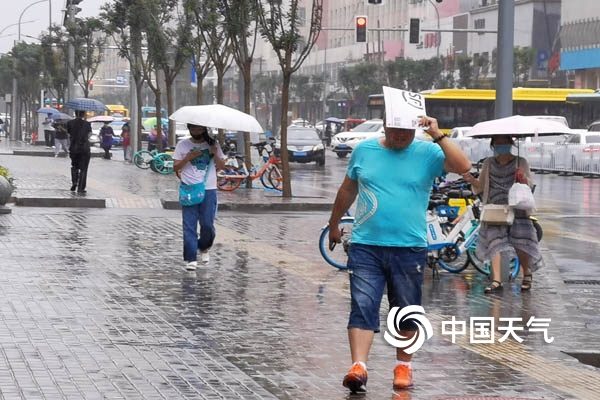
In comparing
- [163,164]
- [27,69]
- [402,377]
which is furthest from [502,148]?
[27,69]

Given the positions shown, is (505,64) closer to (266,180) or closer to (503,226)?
(503,226)

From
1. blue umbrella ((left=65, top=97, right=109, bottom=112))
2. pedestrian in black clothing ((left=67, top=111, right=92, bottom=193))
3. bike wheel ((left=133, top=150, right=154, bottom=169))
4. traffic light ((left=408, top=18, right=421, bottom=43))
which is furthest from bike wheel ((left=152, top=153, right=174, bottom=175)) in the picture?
traffic light ((left=408, top=18, right=421, bottom=43))

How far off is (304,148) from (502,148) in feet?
121

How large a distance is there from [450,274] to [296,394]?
7.07 meters

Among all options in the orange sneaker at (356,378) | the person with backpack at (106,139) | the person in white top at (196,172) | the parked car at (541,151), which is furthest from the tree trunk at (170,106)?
the orange sneaker at (356,378)

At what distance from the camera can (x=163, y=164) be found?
38.2 meters

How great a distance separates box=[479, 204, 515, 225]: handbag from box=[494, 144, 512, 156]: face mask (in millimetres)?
502

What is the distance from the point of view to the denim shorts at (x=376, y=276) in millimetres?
8195

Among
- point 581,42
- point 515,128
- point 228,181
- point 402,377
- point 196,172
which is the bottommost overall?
point 228,181

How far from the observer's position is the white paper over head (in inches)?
311

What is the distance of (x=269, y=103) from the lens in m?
128

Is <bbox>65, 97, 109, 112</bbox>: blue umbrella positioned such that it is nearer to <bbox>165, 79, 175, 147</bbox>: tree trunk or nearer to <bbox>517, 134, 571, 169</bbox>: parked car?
<bbox>165, 79, 175, 147</bbox>: tree trunk

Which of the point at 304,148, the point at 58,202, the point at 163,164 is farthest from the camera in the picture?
the point at 304,148

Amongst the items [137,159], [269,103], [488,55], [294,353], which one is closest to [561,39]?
[488,55]
